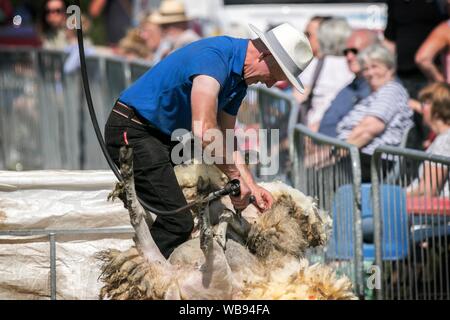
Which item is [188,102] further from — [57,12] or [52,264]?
[57,12]

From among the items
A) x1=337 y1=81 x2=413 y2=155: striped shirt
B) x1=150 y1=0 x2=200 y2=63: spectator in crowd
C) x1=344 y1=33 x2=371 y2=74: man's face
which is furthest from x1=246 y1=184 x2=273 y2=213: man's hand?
x1=150 y1=0 x2=200 y2=63: spectator in crowd

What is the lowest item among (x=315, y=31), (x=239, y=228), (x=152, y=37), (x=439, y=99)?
(x=239, y=228)

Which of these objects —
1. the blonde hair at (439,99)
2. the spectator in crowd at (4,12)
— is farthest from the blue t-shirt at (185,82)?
the spectator in crowd at (4,12)

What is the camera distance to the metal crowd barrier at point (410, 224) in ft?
23.6

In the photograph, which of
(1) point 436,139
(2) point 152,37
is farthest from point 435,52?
(2) point 152,37

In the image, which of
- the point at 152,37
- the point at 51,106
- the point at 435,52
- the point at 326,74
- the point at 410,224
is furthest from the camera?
the point at 152,37

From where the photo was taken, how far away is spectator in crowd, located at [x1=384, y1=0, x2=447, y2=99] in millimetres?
11086

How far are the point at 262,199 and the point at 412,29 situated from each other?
5.73 metres

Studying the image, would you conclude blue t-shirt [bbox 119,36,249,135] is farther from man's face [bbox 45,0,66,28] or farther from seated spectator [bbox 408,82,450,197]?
man's face [bbox 45,0,66,28]

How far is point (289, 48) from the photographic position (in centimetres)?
589

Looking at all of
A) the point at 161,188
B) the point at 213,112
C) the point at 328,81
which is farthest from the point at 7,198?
the point at 328,81

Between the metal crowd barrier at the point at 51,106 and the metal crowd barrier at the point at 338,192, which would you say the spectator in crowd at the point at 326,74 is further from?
the metal crowd barrier at the point at 338,192

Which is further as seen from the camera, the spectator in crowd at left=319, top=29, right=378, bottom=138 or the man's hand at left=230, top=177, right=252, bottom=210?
the spectator in crowd at left=319, top=29, right=378, bottom=138

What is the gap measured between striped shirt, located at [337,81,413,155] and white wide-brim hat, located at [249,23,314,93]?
289 centimetres
